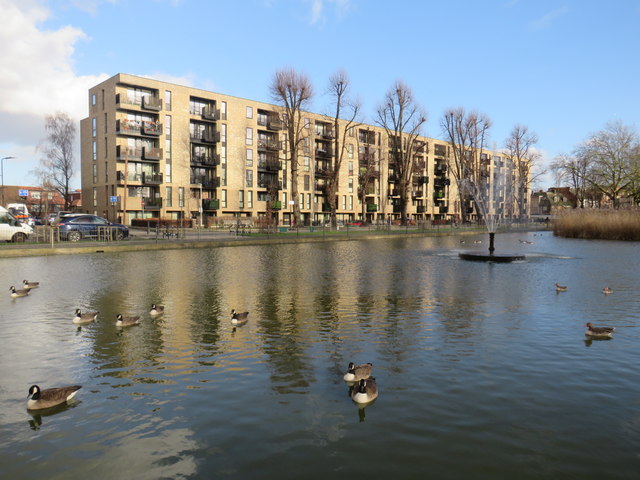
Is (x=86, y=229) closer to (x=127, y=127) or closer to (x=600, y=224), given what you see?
(x=127, y=127)

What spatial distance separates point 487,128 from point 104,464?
78625 mm

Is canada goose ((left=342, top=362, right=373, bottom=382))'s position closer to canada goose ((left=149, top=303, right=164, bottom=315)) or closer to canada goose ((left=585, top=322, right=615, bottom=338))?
canada goose ((left=585, top=322, right=615, bottom=338))

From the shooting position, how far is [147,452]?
4.54m

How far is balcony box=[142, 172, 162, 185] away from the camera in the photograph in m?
57.0

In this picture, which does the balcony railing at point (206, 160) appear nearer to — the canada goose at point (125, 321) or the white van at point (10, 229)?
the white van at point (10, 229)

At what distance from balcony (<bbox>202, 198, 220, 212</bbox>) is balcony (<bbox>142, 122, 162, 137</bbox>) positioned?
10.8 metres

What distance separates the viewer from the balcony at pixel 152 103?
187ft

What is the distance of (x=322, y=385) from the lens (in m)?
6.32

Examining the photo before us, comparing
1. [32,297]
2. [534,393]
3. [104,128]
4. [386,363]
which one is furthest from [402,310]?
[104,128]

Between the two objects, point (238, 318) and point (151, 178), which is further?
point (151, 178)

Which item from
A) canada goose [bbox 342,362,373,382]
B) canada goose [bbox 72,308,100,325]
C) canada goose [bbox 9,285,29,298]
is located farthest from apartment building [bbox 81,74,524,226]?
canada goose [bbox 342,362,373,382]

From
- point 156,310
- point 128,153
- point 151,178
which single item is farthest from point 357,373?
point 128,153

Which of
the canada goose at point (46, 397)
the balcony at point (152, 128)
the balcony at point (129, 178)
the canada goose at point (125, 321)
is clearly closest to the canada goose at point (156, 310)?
the canada goose at point (125, 321)

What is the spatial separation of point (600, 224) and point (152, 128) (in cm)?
5163
